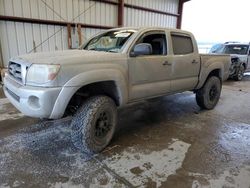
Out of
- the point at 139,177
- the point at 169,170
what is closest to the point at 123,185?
the point at 139,177

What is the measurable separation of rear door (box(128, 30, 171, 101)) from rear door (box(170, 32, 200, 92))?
21cm

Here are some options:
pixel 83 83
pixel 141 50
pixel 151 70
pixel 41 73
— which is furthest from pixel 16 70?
pixel 151 70

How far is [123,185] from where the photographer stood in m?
2.16

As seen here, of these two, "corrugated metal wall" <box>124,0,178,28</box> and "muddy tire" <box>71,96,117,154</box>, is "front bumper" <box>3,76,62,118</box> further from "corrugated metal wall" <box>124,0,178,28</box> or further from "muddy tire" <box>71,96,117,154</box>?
"corrugated metal wall" <box>124,0,178,28</box>

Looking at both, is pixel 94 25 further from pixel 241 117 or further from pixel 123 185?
pixel 123 185

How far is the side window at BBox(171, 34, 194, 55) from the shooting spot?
150 inches

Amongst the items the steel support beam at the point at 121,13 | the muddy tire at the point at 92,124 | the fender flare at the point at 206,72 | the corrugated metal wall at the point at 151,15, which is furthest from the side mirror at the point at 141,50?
the corrugated metal wall at the point at 151,15

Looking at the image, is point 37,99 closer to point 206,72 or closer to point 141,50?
point 141,50

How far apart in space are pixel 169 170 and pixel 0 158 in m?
2.10

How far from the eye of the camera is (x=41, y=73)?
2.30 m

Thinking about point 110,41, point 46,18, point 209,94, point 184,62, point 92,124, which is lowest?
Result: point 209,94

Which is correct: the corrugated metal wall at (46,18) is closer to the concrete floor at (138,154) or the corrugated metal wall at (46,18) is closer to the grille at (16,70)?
the concrete floor at (138,154)

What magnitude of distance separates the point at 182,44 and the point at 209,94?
1496mm

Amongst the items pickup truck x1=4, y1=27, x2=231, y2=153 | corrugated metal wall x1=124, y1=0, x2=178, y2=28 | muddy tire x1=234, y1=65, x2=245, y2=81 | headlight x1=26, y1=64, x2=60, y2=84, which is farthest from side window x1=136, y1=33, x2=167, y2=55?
corrugated metal wall x1=124, y1=0, x2=178, y2=28
